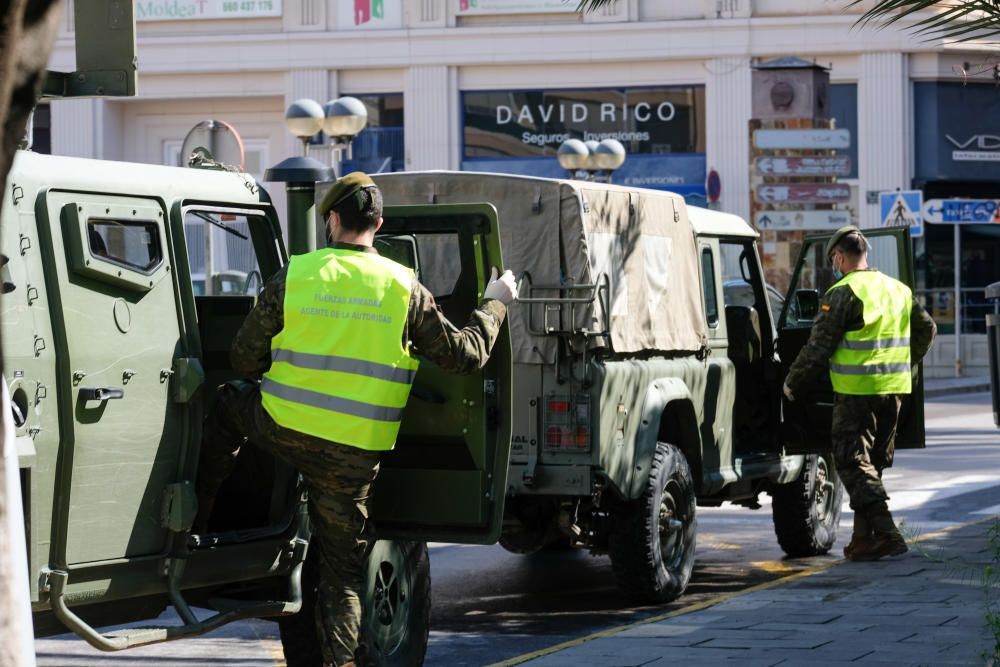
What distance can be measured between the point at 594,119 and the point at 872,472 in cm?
2561

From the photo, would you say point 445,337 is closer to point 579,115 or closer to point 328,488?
point 328,488

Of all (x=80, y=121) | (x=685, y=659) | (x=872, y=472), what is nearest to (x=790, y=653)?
(x=685, y=659)

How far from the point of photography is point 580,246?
28.7 feet

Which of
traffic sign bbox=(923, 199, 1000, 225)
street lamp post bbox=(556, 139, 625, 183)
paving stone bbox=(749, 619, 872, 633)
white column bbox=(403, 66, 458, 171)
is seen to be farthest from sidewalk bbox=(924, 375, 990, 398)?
paving stone bbox=(749, 619, 872, 633)

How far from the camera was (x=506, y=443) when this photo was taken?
664 centimetres

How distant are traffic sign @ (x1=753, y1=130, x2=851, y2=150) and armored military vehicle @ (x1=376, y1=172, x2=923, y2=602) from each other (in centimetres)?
1450

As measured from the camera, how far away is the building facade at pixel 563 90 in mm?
33500

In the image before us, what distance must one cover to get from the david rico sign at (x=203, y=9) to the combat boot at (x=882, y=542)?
28.0m

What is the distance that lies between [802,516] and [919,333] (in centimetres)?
133

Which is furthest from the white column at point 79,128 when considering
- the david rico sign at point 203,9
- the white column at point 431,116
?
the white column at point 431,116

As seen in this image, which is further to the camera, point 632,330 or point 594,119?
point 594,119

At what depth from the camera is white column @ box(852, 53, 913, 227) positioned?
33344 mm

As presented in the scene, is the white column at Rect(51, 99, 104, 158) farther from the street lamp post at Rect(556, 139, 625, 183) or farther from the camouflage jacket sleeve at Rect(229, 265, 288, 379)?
the camouflage jacket sleeve at Rect(229, 265, 288, 379)

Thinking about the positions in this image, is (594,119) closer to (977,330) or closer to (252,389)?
(977,330)
